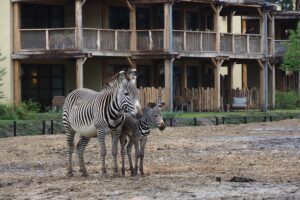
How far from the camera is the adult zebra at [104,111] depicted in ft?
54.4

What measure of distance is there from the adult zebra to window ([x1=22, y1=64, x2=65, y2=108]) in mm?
26685

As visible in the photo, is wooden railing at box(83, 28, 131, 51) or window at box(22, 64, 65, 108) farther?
window at box(22, 64, 65, 108)

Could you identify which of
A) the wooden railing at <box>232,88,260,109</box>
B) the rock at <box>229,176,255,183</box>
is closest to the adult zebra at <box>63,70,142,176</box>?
the rock at <box>229,176,255,183</box>

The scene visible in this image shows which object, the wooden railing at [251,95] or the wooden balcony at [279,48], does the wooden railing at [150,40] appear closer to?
the wooden railing at [251,95]

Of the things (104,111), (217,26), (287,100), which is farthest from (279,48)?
(104,111)

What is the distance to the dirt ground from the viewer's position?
47.3 ft

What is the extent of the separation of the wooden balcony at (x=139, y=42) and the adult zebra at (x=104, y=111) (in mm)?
22509

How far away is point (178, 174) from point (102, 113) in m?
2.00

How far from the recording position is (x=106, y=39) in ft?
139

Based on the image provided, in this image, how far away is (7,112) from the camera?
3747cm

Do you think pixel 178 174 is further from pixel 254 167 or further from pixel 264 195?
pixel 264 195

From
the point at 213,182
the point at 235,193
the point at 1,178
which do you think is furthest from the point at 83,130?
the point at 235,193

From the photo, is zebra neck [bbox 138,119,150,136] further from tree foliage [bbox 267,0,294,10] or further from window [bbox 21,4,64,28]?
tree foliage [bbox 267,0,294,10]

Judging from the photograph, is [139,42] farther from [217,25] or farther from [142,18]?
[217,25]
